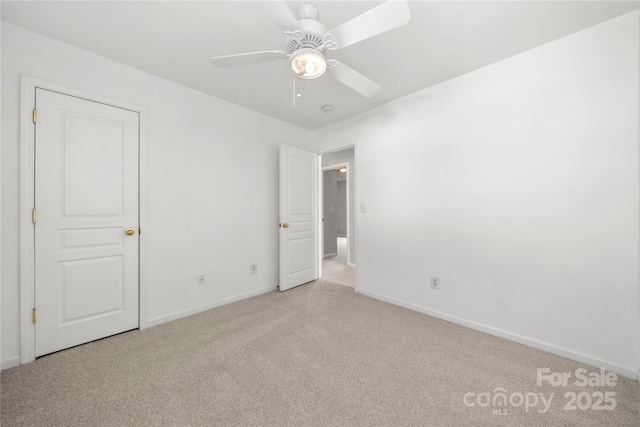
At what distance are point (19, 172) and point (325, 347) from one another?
2621 millimetres

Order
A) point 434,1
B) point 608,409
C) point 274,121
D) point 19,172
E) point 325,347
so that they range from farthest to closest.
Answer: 1. point 274,121
2. point 325,347
3. point 19,172
4. point 434,1
5. point 608,409

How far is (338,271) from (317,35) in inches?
150

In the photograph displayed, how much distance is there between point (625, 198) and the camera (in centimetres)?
166

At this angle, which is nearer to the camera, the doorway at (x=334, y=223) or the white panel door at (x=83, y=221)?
the white panel door at (x=83, y=221)

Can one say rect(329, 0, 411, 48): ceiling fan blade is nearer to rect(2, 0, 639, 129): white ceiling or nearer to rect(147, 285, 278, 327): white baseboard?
rect(2, 0, 639, 129): white ceiling

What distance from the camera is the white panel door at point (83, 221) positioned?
188cm

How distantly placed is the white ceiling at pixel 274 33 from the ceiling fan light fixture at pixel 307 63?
0.39 m

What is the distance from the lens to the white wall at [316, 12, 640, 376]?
1682 mm

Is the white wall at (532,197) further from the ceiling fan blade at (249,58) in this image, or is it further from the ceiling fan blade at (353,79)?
the ceiling fan blade at (249,58)

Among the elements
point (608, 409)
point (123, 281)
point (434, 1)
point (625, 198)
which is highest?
point (434, 1)

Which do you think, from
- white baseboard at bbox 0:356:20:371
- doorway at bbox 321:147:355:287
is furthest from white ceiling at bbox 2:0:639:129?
doorway at bbox 321:147:355:287

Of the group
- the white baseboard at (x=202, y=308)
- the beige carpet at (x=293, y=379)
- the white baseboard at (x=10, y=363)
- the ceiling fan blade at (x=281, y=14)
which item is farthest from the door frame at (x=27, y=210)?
the ceiling fan blade at (x=281, y=14)

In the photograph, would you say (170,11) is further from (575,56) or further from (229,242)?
(575,56)

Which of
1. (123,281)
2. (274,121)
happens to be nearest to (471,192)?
(274,121)
